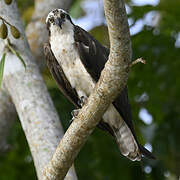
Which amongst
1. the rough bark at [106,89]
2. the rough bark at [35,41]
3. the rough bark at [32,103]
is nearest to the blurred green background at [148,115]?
the rough bark at [35,41]

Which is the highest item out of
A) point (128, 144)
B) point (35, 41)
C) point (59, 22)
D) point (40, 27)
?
point (59, 22)

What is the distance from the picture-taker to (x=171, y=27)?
6.21m

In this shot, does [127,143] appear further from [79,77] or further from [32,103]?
[32,103]

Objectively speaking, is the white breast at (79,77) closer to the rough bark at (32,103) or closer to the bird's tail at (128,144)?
the bird's tail at (128,144)

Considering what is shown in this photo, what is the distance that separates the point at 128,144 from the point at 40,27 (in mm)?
2008

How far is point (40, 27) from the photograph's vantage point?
6156 mm

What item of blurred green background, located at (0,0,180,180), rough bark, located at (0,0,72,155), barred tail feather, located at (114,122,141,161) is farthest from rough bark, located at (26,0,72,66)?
barred tail feather, located at (114,122,141,161)

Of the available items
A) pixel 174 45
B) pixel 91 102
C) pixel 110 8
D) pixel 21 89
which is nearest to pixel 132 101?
pixel 174 45

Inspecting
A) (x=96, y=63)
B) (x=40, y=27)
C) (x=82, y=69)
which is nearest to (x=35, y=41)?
(x=40, y=27)

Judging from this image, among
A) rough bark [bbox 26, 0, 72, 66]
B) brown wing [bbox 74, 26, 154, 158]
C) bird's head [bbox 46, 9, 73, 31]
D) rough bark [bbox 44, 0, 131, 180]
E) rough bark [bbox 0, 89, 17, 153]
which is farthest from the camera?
rough bark [bbox 26, 0, 72, 66]

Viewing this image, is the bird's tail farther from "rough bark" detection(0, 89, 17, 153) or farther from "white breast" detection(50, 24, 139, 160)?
"rough bark" detection(0, 89, 17, 153)

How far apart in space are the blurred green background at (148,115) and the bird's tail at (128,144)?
81 cm

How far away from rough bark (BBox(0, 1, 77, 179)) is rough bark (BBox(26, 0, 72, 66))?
0.84m

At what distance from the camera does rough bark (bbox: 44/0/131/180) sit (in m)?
3.25
